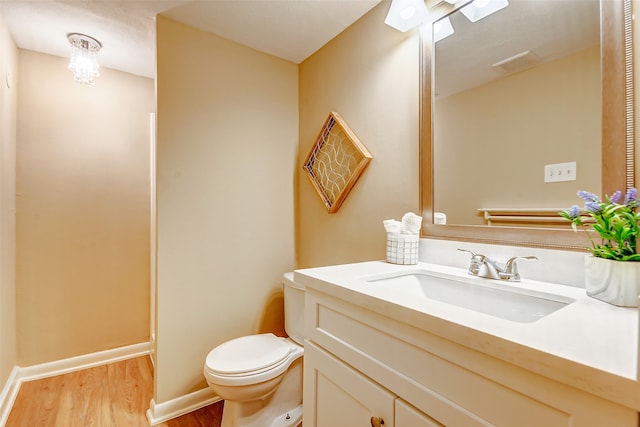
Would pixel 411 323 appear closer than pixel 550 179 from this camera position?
Yes

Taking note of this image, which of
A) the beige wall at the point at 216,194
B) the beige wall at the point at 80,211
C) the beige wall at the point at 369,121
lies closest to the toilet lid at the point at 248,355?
the beige wall at the point at 216,194

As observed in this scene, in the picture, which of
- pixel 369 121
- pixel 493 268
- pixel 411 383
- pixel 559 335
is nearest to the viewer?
pixel 559 335

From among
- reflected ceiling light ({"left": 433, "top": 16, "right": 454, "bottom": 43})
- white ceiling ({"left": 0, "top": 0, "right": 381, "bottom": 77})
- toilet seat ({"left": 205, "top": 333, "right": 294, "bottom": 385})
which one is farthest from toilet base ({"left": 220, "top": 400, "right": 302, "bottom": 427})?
white ceiling ({"left": 0, "top": 0, "right": 381, "bottom": 77})

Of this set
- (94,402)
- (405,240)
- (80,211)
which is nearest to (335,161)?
(405,240)

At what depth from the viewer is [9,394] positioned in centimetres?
175

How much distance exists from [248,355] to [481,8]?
189 centimetres

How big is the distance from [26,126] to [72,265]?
0.98m

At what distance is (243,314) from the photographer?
1965 mm

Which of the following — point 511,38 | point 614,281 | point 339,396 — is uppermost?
point 511,38

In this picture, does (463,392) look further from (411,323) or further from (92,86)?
(92,86)

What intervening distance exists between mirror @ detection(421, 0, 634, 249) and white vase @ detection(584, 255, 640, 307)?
17cm

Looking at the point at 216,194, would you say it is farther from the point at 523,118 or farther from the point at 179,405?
the point at 523,118

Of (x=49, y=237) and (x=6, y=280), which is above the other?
(x=49, y=237)

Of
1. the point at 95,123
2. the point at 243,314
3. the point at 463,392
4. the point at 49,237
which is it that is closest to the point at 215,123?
the point at 95,123
